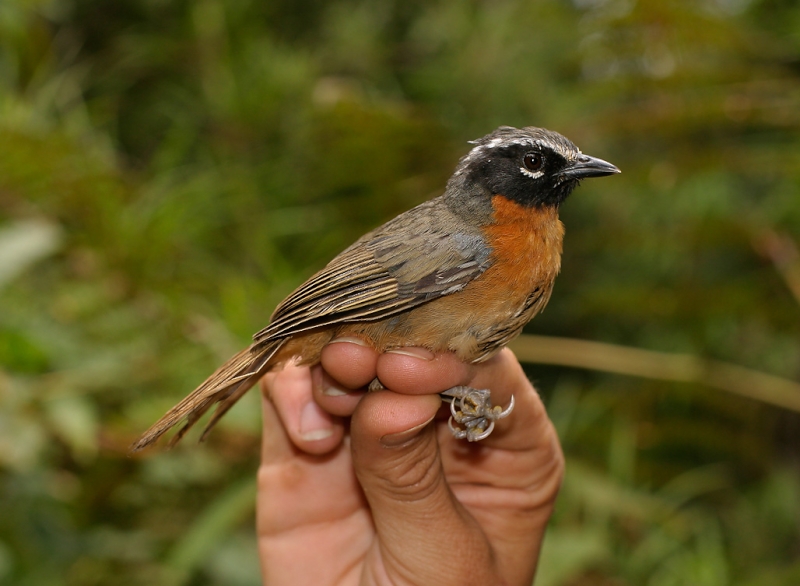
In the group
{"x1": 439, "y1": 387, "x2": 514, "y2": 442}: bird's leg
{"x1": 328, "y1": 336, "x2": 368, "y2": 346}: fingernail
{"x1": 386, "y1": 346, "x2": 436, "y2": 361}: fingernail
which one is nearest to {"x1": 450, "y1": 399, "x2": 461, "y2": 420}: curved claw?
{"x1": 439, "y1": 387, "x2": 514, "y2": 442}: bird's leg

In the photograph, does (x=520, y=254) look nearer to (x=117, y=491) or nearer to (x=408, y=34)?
(x=117, y=491)

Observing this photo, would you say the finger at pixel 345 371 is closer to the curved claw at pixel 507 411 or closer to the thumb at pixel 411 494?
the thumb at pixel 411 494

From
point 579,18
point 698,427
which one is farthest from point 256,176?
point 698,427

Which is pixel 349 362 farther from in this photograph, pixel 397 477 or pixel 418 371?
pixel 397 477

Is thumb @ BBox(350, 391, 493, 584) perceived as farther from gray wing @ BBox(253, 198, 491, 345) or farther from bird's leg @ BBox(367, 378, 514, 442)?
gray wing @ BBox(253, 198, 491, 345)

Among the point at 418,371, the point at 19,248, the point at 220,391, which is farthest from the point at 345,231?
the point at 418,371

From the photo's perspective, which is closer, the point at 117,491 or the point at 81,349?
the point at 81,349
